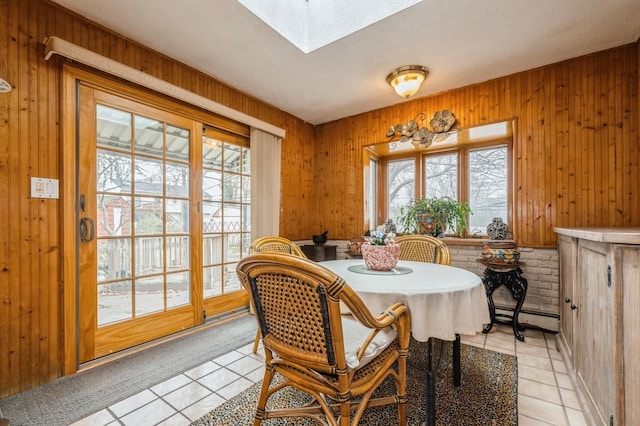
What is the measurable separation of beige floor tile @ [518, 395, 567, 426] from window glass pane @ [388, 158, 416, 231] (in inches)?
102

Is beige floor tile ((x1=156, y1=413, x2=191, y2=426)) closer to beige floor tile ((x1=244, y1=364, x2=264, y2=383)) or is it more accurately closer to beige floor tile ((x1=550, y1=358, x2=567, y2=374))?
beige floor tile ((x1=244, y1=364, x2=264, y2=383))

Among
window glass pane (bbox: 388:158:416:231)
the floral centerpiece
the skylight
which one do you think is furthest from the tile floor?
the skylight

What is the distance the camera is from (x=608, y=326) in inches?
47.4

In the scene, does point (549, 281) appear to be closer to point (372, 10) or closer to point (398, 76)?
point (398, 76)

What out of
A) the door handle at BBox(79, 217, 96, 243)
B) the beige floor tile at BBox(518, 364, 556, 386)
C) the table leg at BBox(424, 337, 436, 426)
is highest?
the door handle at BBox(79, 217, 96, 243)

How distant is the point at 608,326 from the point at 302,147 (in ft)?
11.9

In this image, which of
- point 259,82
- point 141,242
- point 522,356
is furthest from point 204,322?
point 522,356

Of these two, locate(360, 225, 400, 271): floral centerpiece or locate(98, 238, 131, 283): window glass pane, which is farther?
locate(98, 238, 131, 283): window glass pane

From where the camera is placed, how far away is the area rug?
147cm

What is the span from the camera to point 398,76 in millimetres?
2779

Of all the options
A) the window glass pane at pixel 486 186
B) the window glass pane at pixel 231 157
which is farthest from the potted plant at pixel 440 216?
the window glass pane at pixel 231 157

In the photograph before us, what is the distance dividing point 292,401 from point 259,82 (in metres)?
2.88

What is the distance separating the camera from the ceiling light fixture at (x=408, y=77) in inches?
107

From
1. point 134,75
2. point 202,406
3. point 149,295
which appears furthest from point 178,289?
point 134,75
